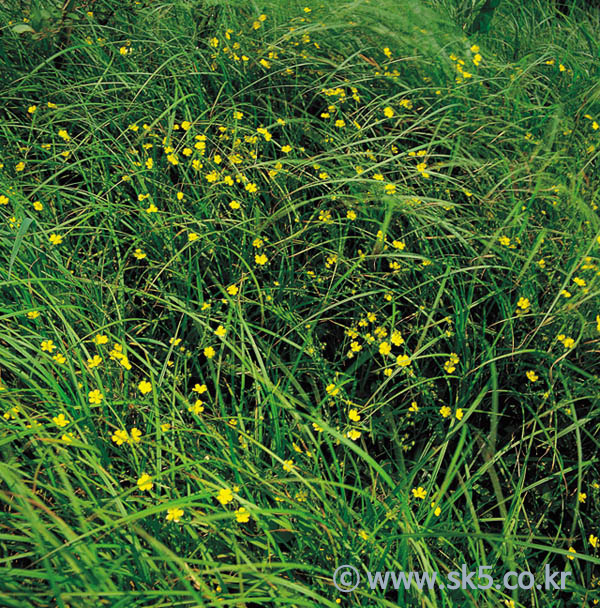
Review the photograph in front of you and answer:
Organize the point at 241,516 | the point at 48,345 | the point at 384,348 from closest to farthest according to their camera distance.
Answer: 1. the point at 241,516
2. the point at 48,345
3. the point at 384,348

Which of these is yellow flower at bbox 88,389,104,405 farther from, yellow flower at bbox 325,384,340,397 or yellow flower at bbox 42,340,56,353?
yellow flower at bbox 325,384,340,397

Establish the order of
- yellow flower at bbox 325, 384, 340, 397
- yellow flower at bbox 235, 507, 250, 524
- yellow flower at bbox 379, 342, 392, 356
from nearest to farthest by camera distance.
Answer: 1. yellow flower at bbox 235, 507, 250, 524
2. yellow flower at bbox 325, 384, 340, 397
3. yellow flower at bbox 379, 342, 392, 356

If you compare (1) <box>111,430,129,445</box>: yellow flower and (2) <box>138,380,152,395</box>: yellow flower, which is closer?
(1) <box>111,430,129,445</box>: yellow flower

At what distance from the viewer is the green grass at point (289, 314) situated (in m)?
1.28

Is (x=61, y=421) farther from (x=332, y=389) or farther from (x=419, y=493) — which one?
(x=419, y=493)

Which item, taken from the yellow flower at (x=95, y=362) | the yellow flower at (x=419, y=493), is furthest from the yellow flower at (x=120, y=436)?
the yellow flower at (x=419, y=493)

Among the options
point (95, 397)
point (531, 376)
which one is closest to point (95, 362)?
point (95, 397)

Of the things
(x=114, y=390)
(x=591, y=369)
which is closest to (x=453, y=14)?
(x=591, y=369)

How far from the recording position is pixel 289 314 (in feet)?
5.80

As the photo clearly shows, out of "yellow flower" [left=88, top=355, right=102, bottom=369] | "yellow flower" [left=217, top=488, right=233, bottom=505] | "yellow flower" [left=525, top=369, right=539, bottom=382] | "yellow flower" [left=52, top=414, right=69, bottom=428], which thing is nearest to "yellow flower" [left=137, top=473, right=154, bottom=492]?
"yellow flower" [left=217, top=488, right=233, bottom=505]

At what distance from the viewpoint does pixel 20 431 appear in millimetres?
1333

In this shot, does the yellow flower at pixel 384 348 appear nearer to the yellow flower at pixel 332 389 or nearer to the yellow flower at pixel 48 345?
the yellow flower at pixel 332 389

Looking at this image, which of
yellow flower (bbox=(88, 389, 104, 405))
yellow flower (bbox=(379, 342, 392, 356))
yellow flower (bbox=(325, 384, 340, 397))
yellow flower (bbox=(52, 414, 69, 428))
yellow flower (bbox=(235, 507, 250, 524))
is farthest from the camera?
yellow flower (bbox=(379, 342, 392, 356))

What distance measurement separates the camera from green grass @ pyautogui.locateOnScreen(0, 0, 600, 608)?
128 cm
